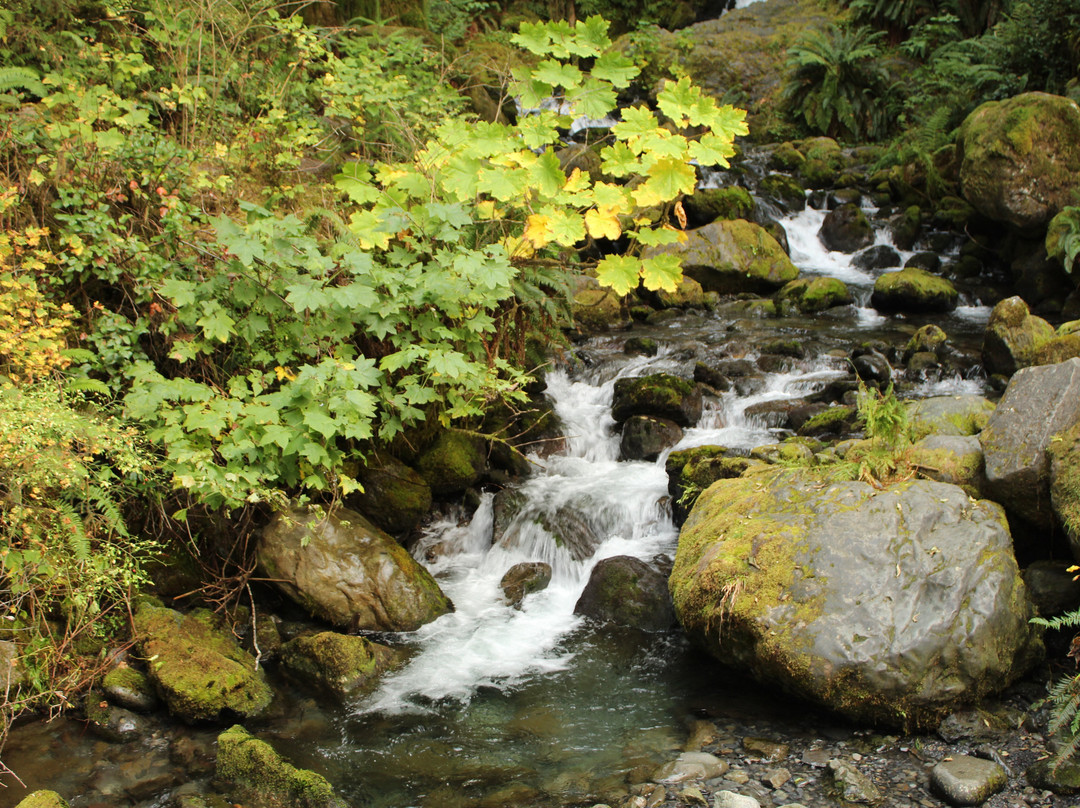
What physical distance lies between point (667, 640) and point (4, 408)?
422 centimetres

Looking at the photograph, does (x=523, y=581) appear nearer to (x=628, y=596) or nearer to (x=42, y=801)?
(x=628, y=596)

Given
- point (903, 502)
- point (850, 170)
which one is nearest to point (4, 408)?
point (903, 502)

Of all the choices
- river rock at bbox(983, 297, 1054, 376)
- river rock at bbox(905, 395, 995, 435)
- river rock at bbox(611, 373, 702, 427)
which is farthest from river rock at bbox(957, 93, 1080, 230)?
river rock at bbox(905, 395, 995, 435)

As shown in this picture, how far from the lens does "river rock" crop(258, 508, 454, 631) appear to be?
5383mm

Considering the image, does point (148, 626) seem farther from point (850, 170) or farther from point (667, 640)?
point (850, 170)

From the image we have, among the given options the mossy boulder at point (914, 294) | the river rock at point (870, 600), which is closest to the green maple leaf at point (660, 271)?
the river rock at point (870, 600)

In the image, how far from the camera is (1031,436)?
473cm

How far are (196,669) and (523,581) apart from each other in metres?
2.55

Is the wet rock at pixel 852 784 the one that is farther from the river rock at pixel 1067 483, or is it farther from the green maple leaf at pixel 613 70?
→ the green maple leaf at pixel 613 70

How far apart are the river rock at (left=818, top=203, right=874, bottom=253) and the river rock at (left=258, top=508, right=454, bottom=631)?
12019mm

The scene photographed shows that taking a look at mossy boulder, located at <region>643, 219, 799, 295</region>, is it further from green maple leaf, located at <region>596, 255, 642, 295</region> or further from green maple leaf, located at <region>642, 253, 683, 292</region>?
green maple leaf, located at <region>596, 255, 642, 295</region>

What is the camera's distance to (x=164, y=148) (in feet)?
17.3

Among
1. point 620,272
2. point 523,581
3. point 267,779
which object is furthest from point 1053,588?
point 267,779

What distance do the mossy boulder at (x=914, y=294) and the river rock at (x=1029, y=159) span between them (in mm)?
1516
